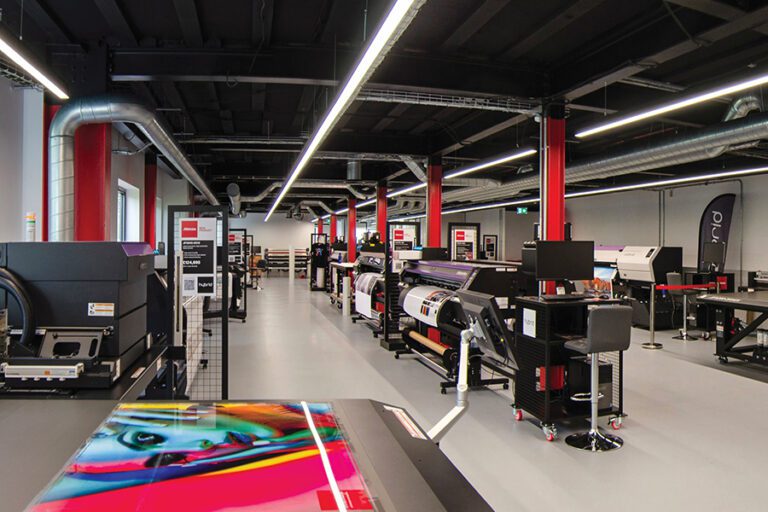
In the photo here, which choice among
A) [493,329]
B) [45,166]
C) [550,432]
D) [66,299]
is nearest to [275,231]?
[45,166]

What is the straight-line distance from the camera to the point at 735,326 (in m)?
7.48

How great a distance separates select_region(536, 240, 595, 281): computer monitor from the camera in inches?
178

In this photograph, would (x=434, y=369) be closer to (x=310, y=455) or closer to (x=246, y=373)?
(x=246, y=373)

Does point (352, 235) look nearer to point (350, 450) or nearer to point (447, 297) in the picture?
point (447, 297)

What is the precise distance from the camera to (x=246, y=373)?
6.20 m

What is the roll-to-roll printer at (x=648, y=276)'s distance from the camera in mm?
9797

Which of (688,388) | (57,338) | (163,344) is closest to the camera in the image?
(57,338)

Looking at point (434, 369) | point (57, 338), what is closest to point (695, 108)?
point (434, 369)

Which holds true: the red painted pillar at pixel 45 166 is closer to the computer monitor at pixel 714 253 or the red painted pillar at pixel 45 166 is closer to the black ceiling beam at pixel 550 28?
the black ceiling beam at pixel 550 28

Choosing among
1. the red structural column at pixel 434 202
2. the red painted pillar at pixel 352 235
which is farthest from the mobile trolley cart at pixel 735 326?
the red painted pillar at pixel 352 235

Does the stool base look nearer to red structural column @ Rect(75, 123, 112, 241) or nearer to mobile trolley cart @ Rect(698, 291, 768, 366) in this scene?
mobile trolley cart @ Rect(698, 291, 768, 366)

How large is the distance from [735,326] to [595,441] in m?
4.90

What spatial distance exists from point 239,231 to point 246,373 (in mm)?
6097

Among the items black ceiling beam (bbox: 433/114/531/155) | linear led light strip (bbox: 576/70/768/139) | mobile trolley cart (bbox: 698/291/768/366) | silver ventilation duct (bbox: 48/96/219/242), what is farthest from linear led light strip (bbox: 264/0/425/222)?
mobile trolley cart (bbox: 698/291/768/366)
